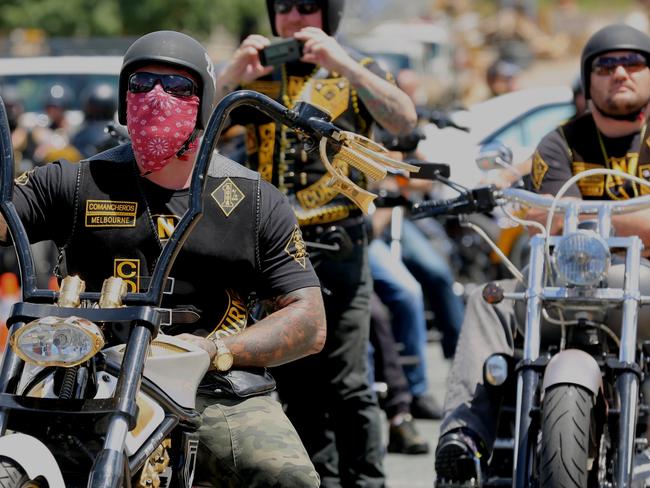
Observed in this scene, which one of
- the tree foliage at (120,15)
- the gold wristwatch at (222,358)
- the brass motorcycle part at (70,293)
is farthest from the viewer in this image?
the tree foliage at (120,15)

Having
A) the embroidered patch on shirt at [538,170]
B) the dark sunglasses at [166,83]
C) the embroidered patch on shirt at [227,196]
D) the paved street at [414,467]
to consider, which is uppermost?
the dark sunglasses at [166,83]

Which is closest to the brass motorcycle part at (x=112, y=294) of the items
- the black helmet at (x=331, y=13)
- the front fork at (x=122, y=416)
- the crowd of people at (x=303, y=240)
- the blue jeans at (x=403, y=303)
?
the front fork at (x=122, y=416)

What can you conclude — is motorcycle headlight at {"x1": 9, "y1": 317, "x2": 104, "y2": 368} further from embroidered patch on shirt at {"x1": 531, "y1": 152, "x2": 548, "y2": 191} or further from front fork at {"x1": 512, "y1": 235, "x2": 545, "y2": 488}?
embroidered patch on shirt at {"x1": 531, "y1": 152, "x2": 548, "y2": 191}

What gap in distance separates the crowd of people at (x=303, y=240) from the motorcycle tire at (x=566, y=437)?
64 cm

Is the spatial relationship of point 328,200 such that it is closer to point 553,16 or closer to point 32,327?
point 32,327

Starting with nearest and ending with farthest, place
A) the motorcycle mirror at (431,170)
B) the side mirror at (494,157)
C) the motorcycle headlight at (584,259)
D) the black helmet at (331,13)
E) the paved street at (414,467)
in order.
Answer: the motorcycle headlight at (584,259)
the motorcycle mirror at (431,170)
the side mirror at (494,157)
the black helmet at (331,13)
the paved street at (414,467)

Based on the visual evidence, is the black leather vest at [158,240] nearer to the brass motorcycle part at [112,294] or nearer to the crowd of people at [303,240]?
the crowd of people at [303,240]

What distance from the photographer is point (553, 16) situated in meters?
41.9

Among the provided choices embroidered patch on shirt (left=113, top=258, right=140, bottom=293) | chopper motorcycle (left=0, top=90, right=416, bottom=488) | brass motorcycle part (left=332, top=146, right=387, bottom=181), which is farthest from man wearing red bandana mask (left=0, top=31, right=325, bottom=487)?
brass motorcycle part (left=332, top=146, right=387, bottom=181)

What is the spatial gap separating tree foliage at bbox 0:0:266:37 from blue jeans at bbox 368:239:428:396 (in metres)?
26.3

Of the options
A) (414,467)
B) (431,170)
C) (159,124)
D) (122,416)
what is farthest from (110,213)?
(414,467)

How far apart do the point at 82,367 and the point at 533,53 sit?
118ft

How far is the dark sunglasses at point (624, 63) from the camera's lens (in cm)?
587

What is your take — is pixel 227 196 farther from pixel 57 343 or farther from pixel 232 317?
pixel 57 343
